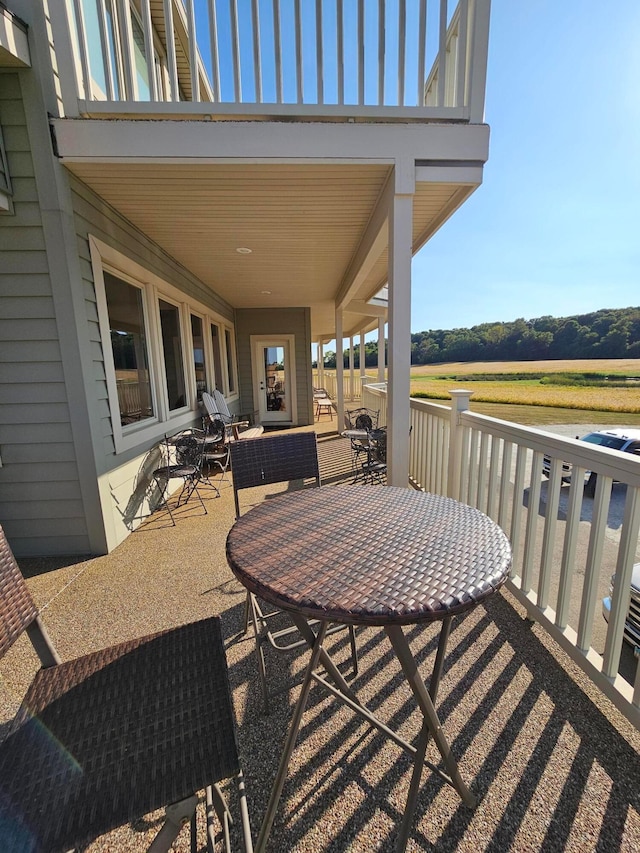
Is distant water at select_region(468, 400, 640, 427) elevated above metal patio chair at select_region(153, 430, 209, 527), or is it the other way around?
metal patio chair at select_region(153, 430, 209, 527)

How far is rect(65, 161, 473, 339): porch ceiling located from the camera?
2529 millimetres

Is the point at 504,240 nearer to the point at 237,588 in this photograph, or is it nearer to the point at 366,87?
the point at 366,87

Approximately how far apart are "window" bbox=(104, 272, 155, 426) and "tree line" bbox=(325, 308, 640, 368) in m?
13.7

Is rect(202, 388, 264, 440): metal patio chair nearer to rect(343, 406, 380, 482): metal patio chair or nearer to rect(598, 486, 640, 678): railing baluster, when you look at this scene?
rect(343, 406, 380, 482): metal patio chair

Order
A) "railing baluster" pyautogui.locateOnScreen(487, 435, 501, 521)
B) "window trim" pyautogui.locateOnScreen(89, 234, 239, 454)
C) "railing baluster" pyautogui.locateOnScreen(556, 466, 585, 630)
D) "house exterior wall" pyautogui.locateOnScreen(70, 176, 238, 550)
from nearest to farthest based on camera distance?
"railing baluster" pyautogui.locateOnScreen(556, 466, 585, 630) → "railing baluster" pyautogui.locateOnScreen(487, 435, 501, 521) → "house exterior wall" pyautogui.locateOnScreen(70, 176, 238, 550) → "window trim" pyautogui.locateOnScreen(89, 234, 239, 454)

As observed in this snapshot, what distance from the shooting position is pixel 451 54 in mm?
2627

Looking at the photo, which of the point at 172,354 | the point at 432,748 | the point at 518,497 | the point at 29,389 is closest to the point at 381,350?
the point at 172,354

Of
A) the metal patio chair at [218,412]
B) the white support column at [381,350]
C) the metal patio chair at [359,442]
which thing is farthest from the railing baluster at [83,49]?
the white support column at [381,350]

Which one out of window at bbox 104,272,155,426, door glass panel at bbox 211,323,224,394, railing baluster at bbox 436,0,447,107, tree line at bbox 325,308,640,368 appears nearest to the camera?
railing baluster at bbox 436,0,447,107

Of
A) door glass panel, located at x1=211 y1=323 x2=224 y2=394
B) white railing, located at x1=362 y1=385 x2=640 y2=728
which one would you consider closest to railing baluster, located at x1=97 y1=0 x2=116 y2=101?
white railing, located at x1=362 y1=385 x2=640 y2=728

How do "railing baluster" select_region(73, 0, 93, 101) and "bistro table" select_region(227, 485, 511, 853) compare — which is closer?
"bistro table" select_region(227, 485, 511, 853)

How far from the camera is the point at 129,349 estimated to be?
11.2 ft

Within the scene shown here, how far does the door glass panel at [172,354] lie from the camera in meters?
4.25

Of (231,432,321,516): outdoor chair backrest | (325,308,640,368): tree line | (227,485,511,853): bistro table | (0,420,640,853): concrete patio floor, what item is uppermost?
(325,308,640,368): tree line
